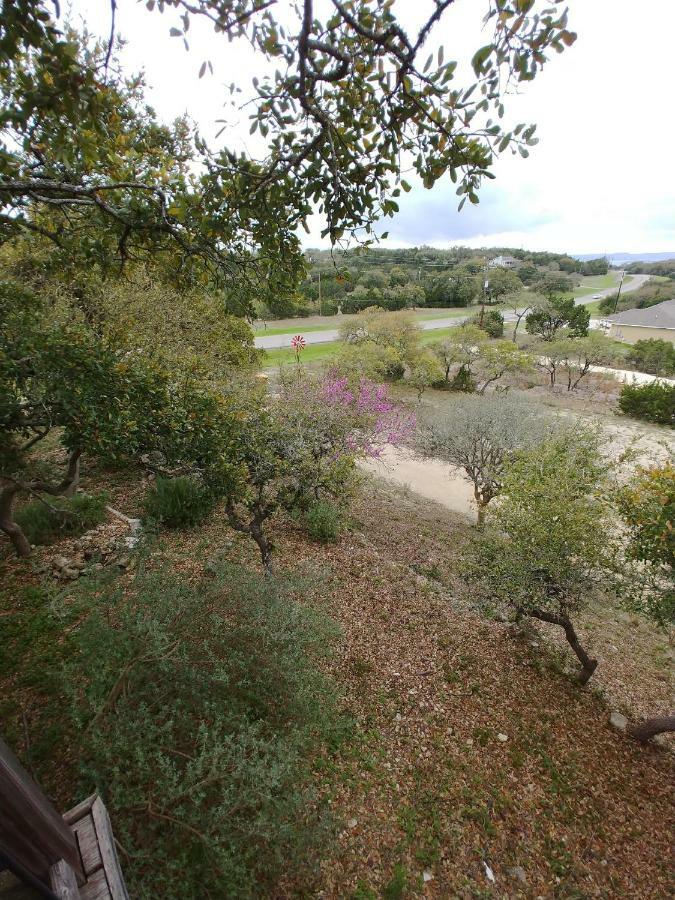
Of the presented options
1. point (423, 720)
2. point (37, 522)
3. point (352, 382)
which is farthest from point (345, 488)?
point (352, 382)

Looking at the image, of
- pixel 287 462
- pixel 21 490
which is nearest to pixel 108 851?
pixel 287 462

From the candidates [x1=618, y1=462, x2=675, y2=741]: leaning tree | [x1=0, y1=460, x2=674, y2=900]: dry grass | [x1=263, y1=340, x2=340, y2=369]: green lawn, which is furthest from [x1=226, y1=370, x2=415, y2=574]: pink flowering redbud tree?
[x1=263, y1=340, x2=340, y2=369]: green lawn

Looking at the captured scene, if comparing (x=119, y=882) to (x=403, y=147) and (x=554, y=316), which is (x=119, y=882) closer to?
(x=403, y=147)

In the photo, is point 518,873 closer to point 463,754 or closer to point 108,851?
point 463,754

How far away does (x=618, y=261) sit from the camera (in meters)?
95.6

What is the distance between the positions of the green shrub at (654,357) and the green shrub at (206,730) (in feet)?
104

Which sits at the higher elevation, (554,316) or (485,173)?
(485,173)

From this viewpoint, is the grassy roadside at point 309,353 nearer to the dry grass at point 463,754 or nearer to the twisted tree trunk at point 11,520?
the dry grass at point 463,754

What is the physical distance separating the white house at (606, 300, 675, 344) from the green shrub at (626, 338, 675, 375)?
32.1 feet

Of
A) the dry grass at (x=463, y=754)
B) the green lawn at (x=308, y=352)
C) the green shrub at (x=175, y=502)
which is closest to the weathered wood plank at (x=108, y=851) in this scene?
the dry grass at (x=463, y=754)

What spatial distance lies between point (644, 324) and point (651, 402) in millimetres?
21342

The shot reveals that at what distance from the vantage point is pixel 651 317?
3675 cm

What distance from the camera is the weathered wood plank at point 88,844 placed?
1.91 metres

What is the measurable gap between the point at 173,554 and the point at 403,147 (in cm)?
519
